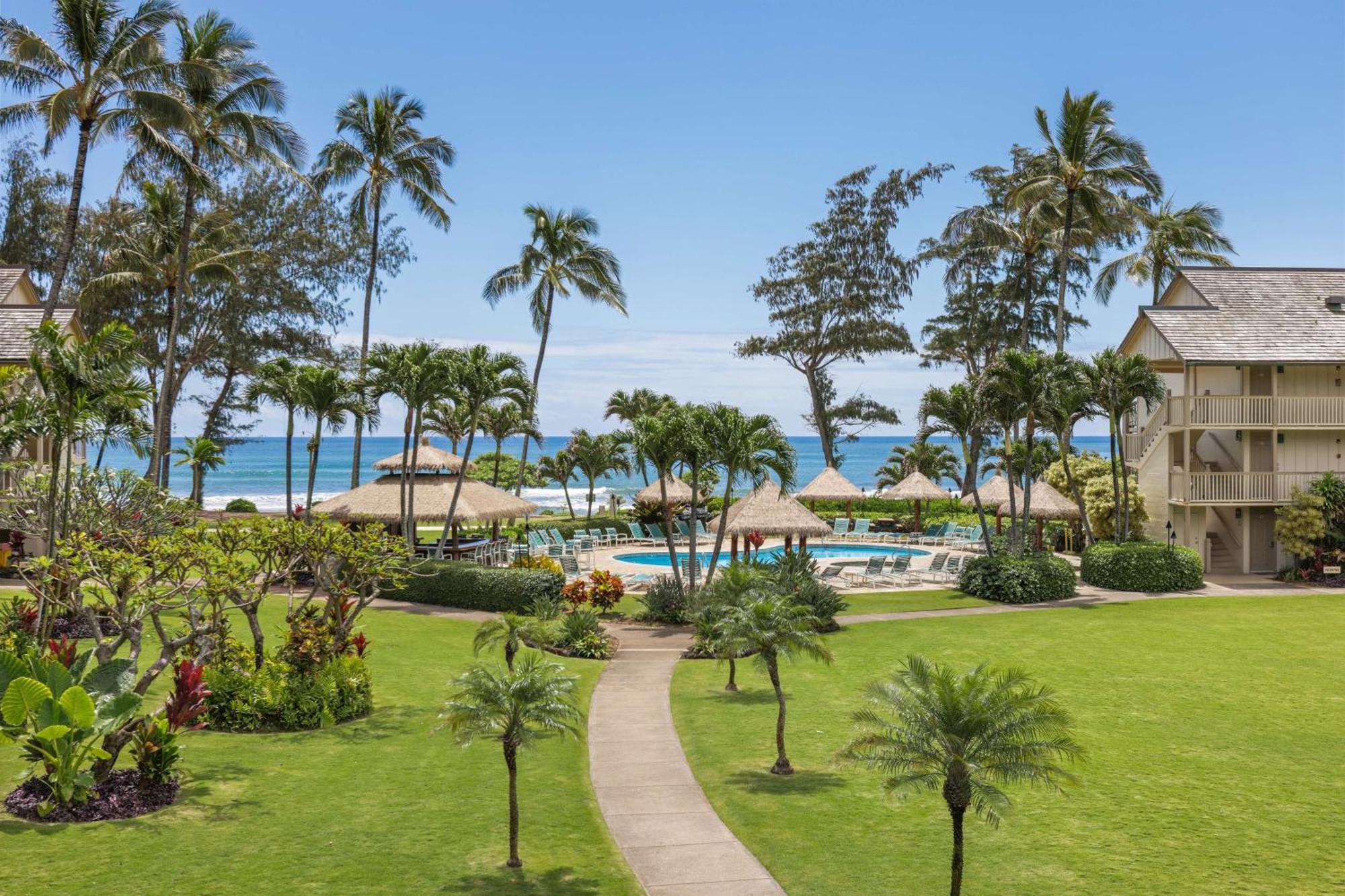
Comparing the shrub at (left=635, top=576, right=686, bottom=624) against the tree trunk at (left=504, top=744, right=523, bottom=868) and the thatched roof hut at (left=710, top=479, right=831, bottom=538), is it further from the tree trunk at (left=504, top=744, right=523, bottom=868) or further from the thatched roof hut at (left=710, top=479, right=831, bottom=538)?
the tree trunk at (left=504, top=744, right=523, bottom=868)

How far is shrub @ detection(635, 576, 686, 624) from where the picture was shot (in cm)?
2384

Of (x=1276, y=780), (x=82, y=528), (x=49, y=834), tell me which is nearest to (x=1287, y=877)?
(x=1276, y=780)

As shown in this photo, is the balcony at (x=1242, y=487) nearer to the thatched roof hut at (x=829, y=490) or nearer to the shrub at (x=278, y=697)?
the thatched roof hut at (x=829, y=490)

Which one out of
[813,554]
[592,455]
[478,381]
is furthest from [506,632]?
[592,455]

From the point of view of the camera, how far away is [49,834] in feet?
32.7

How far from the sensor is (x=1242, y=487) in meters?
30.6

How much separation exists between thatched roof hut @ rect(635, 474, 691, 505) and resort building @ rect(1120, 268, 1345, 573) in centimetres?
1586

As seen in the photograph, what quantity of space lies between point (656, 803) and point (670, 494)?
90.9 feet

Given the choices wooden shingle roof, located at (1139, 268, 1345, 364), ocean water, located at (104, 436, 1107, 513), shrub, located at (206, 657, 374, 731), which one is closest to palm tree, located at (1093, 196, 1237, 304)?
wooden shingle roof, located at (1139, 268, 1345, 364)

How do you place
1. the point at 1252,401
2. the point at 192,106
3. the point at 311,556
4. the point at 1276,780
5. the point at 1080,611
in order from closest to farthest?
1. the point at 1276,780
2. the point at 311,556
3. the point at 1080,611
4. the point at 192,106
5. the point at 1252,401

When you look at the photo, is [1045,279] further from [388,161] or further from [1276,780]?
[1276,780]

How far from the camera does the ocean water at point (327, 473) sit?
307 feet

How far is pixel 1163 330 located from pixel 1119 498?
5303 mm

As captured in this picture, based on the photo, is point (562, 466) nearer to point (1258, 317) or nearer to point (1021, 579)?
point (1021, 579)
